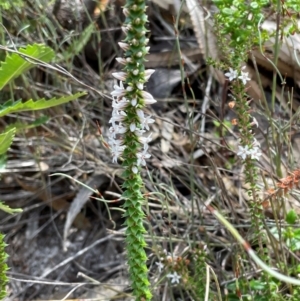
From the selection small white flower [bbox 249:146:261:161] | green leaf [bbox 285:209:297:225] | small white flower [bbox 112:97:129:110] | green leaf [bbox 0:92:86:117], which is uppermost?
small white flower [bbox 112:97:129:110]

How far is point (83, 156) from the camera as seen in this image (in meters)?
1.92

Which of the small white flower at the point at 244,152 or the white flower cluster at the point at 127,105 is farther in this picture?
the small white flower at the point at 244,152

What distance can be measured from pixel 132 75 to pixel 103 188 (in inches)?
46.6

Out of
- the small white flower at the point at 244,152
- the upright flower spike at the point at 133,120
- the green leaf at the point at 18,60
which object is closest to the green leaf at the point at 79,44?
the green leaf at the point at 18,60

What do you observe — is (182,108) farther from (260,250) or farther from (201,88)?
(260,250)

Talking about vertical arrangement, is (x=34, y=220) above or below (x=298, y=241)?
below

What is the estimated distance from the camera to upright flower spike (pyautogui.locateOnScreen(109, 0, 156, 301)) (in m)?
0.87

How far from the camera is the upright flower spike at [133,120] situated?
875 mm

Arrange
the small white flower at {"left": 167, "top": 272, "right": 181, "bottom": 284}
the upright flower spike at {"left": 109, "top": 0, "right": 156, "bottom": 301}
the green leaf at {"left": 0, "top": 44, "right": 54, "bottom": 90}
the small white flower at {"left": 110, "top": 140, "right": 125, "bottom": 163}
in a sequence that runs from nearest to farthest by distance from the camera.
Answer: the upright flower spike at {"left": 109, "top": 0, "right": 156, "bottom": 301}
the small white flower at {"left": 110, "top": 140, "right": 125, "bottom": 163}
the green leaf at {"left": 0, "top": 44, "right": 54, "bottom": 90}
the small white flower at {"left": 167, "top": 272, "right": 181, "bottom": 284}

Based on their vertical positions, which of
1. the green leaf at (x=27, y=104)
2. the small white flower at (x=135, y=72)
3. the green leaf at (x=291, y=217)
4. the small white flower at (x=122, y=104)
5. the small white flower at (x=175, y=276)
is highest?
the small white flower at (x=135, y=72)

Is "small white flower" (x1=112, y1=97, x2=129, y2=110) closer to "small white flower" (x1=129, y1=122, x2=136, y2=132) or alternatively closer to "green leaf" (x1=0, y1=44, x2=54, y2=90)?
"small white flower" (x1=129, y1=122, x2=136, y2=132)

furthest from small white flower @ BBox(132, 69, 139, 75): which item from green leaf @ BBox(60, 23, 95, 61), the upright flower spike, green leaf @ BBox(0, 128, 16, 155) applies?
green leaf @ BBox(60, 23, 95, 61)

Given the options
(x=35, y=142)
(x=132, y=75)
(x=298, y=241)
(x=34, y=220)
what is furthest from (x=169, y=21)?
(x=132, y=75)

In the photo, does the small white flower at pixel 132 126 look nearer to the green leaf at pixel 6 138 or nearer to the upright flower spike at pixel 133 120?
the upright flower spike at pixel 133 120
